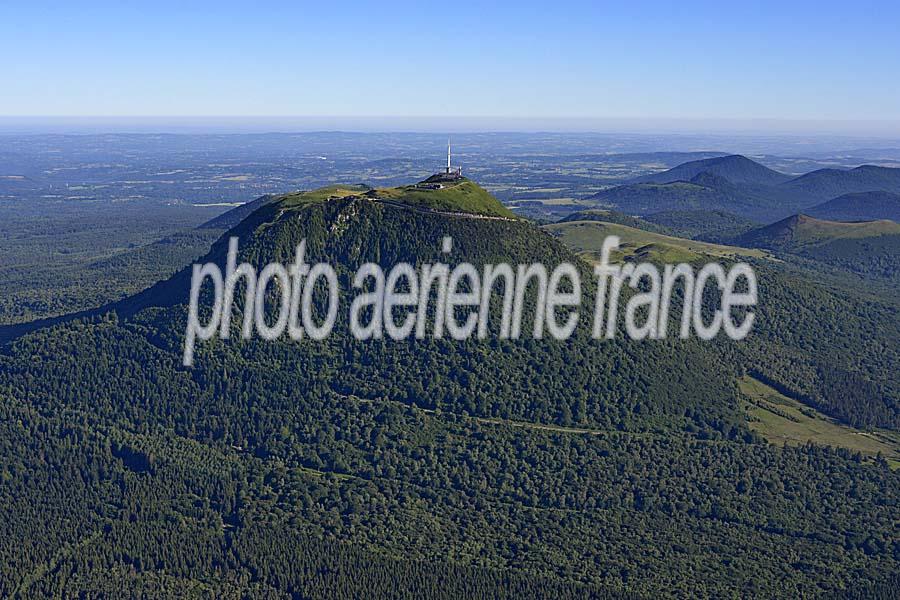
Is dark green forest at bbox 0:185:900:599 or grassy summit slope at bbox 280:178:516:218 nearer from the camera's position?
dark green forest at bbox 0:185:900:599

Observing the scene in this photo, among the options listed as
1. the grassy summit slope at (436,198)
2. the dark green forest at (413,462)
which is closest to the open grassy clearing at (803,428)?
the dark green forest at (413,462)

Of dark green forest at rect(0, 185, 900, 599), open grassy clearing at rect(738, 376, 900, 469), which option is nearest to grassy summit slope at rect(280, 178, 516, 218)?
dark green forest at rect(0, 185, 900, 599)

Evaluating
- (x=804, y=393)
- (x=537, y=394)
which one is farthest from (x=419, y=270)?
(x=804, y=393)

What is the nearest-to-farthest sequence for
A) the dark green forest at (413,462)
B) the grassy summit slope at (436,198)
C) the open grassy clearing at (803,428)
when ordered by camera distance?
the dark green forest at (413,462) → the open grassy clearing at (803,428) → the grassy summit slope at (436,198)

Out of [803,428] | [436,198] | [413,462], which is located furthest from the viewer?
[436,198]

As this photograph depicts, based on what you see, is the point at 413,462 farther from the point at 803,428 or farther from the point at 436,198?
the point at 803,428

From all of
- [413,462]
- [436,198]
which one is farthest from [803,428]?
[436,198]

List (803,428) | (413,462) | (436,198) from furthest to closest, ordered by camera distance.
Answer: (436,198), (803,428), (413,462)

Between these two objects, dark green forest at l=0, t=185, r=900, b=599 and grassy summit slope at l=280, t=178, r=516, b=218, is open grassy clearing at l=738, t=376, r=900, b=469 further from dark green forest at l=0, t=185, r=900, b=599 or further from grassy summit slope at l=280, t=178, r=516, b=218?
grassy summit slope at l=280, t=178, r=516, b=218

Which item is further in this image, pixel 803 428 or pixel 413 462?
pixel 803 428

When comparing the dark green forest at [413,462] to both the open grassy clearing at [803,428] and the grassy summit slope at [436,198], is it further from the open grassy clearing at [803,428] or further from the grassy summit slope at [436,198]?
the grassy summit slope at [436,198]

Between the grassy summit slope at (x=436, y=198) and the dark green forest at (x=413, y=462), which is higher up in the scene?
the grassy summit slope at (x=436, y=198)

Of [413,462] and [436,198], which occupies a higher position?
[436,198]
